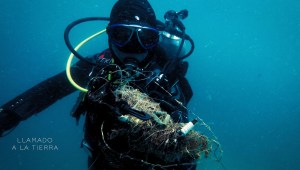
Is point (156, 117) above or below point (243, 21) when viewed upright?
below

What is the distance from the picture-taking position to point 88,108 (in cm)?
191

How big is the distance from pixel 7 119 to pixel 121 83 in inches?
68.0

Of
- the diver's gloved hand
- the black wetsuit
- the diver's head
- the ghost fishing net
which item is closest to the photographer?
A: the ghost fishing net

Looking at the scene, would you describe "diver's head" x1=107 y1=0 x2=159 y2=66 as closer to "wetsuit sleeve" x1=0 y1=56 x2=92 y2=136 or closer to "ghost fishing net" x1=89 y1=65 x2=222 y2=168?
"wetsuit sleeve" x1=0 y1=56 x2=92 y2=136

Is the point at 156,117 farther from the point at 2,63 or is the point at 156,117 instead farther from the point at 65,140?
the point at 2,63

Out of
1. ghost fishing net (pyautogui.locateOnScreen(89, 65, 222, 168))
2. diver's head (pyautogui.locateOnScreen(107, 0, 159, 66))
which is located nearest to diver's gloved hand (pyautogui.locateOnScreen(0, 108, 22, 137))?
diver's head (pyautogui.locateOnScreen(107, 0, 159, 66))

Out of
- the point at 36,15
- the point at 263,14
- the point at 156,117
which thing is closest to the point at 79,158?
the point at 156,117

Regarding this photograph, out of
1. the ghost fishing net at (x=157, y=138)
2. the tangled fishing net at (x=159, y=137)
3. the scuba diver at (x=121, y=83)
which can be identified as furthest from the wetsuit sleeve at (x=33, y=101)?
the tangled fishing net at (x=159, y=137)

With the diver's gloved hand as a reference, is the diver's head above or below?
above

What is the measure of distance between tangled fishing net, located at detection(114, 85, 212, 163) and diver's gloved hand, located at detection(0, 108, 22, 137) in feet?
5.72

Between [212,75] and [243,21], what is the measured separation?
1784 cm

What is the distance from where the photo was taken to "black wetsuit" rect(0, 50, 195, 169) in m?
1.91

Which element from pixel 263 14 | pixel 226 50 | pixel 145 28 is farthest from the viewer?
pixel 226 50

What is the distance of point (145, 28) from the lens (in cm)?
346
